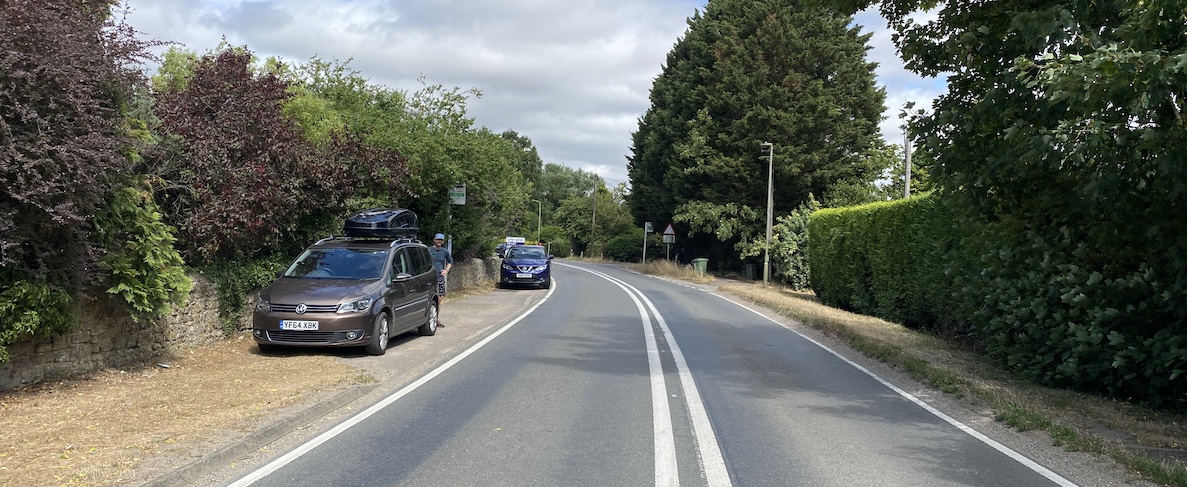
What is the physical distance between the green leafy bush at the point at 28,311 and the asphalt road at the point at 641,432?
9.25ft

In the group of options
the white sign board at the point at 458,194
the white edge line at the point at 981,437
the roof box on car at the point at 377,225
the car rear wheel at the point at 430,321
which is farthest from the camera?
the white sign board at the point at 458,194

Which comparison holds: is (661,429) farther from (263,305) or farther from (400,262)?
A: (400,262)

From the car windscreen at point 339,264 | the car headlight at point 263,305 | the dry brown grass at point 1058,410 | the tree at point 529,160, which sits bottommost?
the dry brown grass at point 1058,410

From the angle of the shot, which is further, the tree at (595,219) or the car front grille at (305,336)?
the tree at (595,219)

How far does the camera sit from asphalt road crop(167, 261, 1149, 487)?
209 inches

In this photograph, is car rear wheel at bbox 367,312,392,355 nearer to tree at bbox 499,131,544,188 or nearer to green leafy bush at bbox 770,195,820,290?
green leafy bush at bbox 770,195,820,290

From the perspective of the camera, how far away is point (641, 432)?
258 inches

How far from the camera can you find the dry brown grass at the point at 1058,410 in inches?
240

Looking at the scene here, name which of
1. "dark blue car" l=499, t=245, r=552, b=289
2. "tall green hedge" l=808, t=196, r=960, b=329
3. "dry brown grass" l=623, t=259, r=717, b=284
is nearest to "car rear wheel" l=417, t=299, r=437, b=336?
"tall green hedge" l=808, t=196, r=960, b=329

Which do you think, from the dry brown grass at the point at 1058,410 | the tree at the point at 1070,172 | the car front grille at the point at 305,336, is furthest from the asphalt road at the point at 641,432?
the tree at the point at 1070,172

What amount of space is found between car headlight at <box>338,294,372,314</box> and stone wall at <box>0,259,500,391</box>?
209cm

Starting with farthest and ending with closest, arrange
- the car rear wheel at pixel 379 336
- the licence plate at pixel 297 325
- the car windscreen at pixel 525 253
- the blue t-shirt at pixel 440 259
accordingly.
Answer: the car windscreen at pixel 525 253, the blue t-shirt at pixel 440 259, the car rear wheel at pixel 379 336, the licence plate at pixel 297 325

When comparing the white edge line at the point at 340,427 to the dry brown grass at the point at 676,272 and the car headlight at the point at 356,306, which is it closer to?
the car headlight at the point at 356,306

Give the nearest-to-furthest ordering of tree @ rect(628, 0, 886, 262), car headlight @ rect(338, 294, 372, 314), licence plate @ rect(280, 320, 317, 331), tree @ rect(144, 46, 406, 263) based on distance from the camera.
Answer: licence plate @ rect(280, 320, 317, 331) → car headlight @ rect(338, 294, 372, 314) → tree @ rect(144, 46, 406, 263) → tree @ rect(628, 0, 886, 262)
